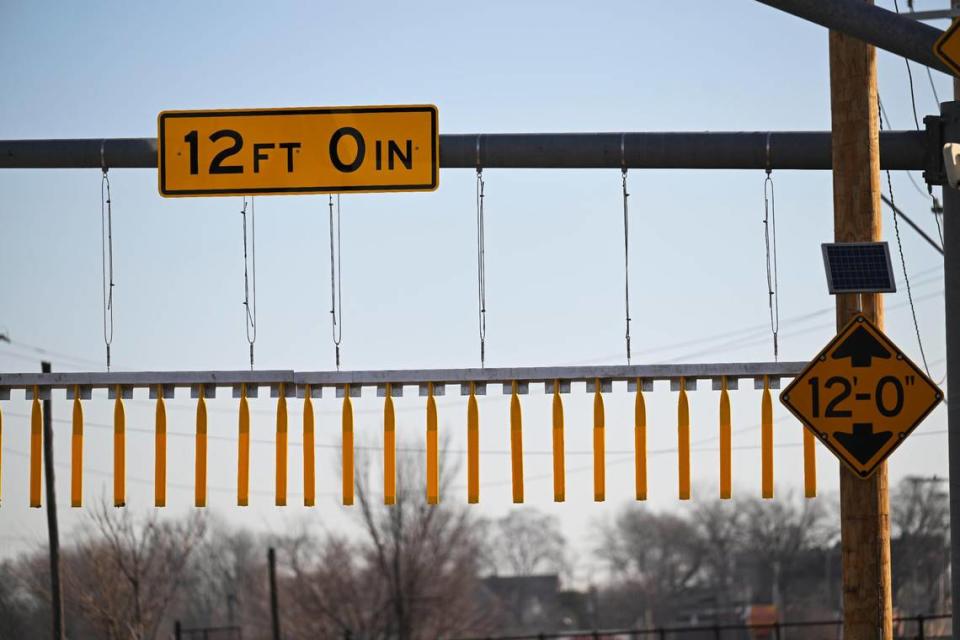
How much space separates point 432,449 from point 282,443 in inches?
62.6

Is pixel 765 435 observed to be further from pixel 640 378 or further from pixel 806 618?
pixel 806 618

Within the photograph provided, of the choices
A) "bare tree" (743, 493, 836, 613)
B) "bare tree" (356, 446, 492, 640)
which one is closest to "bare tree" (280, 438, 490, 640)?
"bare tree" (356, 446, 492, 640)

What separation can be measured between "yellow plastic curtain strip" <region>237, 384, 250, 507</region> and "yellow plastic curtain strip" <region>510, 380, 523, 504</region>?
276 cm

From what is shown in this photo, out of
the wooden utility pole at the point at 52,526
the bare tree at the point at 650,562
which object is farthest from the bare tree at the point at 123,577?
the bare tree at the point at 650,562

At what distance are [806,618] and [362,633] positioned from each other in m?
50.5

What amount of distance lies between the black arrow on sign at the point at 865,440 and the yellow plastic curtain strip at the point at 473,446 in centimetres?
616

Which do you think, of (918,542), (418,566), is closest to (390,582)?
(418,566)

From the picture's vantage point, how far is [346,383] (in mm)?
18344

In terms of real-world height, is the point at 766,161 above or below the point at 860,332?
above

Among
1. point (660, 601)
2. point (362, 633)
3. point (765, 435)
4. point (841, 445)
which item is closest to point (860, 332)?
point (841, 445)

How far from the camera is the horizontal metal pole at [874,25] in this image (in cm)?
1071

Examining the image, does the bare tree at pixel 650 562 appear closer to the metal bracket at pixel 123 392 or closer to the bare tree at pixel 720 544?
the bare tree at pixel 720 544

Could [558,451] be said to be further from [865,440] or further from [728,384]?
[865,440]

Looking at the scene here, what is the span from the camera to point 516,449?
18.8 m
